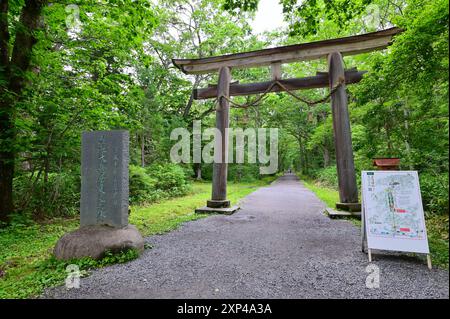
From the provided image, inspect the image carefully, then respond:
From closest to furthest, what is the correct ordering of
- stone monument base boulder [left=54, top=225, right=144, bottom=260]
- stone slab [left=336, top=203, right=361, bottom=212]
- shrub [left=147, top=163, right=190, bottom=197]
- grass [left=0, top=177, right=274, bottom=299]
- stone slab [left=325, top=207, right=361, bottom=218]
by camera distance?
grass [left=0, top=177, right=274, bottom=299]
stone monument base boulder [left=54, top=225, right=144, bottom=260]
stone slab [left=325, top=207, right=361, bottom=218]
stone slab [left=336, top=203, right=361, bottom=212]
shrub [left=147, top=163, right=190, bottom=197]

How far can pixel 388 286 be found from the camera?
2.54 metres

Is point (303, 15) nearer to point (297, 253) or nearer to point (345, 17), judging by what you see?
point (345, 17)

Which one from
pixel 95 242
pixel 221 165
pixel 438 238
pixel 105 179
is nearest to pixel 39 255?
pixel 95 242

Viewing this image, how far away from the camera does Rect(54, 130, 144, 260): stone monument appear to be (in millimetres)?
3773

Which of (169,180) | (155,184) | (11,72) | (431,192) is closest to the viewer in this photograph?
(11,72)

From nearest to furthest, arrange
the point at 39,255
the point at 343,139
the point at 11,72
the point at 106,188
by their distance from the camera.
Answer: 1. the point at 39,255
2. the point at 106,188
3. the point at 11,72
4. the point at 343,139

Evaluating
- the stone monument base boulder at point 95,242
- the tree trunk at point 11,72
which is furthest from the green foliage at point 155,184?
the stone monument base boulder at point 95,242

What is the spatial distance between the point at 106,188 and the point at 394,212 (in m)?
4.79

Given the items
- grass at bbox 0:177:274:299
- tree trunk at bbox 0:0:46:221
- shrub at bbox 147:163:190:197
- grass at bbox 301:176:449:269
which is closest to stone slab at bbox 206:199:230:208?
grass at bbox 0:177:274:299

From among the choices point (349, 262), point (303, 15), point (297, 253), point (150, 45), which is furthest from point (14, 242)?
point (150, 45)

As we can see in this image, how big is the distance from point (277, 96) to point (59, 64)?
13.1 meters

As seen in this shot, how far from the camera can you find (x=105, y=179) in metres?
4.00

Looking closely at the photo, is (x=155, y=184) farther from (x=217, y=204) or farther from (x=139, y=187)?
(x=217, y=204)

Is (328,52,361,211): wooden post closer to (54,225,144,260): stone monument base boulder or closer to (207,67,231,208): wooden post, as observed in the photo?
(207,67,231,208): wooden post
